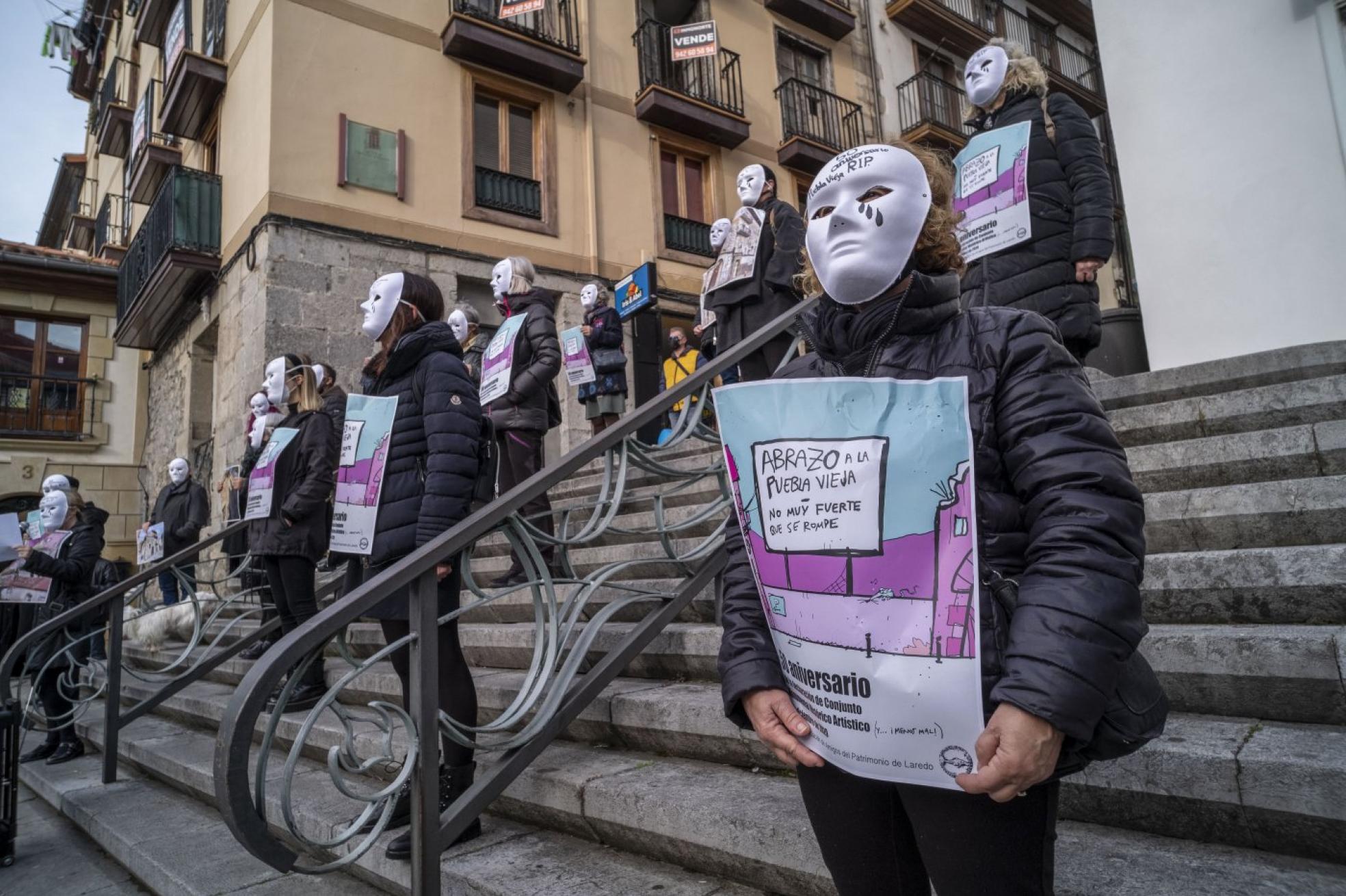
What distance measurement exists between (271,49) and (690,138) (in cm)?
614

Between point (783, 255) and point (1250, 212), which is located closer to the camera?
point (783, 255)

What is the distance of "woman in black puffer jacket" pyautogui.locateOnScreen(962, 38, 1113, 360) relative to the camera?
322 centimetres

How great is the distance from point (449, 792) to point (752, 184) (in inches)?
141

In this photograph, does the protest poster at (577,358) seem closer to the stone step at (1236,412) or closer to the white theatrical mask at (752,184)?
the white theatrical mask at (752,184)

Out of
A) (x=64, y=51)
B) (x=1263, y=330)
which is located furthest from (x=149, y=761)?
(x=64, y=51)

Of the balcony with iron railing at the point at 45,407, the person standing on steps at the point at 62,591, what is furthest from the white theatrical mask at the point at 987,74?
the balcony with iron railing at the point at 45,407

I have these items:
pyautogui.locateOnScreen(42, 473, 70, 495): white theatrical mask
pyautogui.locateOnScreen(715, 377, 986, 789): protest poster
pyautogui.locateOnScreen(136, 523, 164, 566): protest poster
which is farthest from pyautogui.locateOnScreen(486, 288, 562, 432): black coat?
pyautogui.locateOnScreen(42, 473, 70, 495): white theatrical mask

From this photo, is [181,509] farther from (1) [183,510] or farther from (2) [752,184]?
(2) [752,184]

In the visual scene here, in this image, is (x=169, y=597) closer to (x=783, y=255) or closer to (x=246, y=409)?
(x=246, y=409)

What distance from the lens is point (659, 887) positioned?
199 centimetres

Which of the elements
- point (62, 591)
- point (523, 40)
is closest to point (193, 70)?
point (523, 40)

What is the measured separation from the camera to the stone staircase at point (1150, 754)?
1581 millimetres

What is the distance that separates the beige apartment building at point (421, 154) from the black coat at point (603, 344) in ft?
9.57

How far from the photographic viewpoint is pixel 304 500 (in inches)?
156
